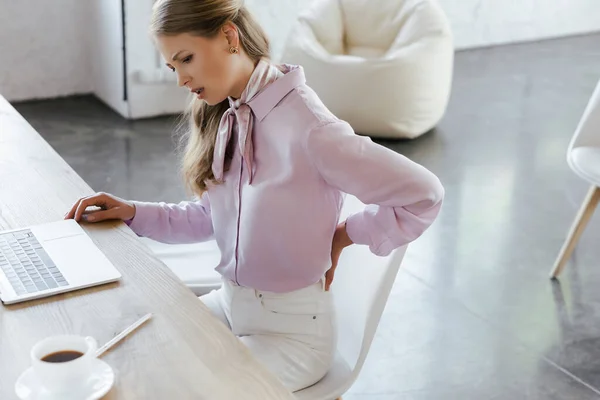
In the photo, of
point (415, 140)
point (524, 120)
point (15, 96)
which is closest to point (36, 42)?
point (15, 96)

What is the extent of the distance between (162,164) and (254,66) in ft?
8.56

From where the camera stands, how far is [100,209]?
1.77 meters

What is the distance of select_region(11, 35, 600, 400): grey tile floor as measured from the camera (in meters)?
2.68

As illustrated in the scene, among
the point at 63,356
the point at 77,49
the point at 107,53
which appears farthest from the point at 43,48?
the point at 63,356

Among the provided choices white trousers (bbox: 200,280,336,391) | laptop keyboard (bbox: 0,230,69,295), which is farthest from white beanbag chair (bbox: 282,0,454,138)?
laptop keyboard (bbox: 0,230,69,295)

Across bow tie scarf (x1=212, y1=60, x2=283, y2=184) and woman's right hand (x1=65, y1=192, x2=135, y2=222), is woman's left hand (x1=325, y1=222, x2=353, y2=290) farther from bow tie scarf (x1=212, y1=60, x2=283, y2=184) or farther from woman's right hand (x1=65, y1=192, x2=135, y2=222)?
woman's right hand (x1=65, y1=192, x2=135, y2=222)

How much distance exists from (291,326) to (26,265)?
0.50m

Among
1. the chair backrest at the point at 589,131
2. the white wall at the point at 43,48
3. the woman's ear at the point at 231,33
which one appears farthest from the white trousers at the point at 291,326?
the white wall at the point at 43,48

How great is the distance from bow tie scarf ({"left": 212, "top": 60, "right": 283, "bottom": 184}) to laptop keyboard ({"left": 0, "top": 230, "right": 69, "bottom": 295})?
38cm

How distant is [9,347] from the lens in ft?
4.34

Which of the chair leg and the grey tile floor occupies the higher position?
the chair leg

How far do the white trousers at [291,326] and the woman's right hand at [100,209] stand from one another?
0.27 m

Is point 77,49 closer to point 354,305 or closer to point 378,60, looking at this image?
point 378,60

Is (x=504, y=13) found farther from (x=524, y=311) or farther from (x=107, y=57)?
(x=524, y=311)
